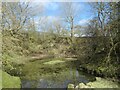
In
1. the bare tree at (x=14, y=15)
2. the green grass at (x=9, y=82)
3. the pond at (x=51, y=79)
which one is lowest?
the pond at (x=51, y=79)

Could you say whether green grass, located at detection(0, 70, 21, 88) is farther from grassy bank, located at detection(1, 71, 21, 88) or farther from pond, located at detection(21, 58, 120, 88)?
pond, located at detection(21, 58, 120, 88)

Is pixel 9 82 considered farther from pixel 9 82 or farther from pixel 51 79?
pixel 51 79

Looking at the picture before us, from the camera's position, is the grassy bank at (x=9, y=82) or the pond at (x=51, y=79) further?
the pond at (x=51, y=79)

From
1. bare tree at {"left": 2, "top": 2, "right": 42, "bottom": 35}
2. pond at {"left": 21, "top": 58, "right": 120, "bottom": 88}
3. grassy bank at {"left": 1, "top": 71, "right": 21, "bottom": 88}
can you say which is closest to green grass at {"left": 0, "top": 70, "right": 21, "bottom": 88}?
grassy bank at {"left": 1, "top": 71, "right": 21, "bottom": 88}

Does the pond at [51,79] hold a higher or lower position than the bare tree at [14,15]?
lower

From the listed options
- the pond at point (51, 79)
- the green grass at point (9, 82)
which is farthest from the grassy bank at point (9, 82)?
the pond at point (51, 79)

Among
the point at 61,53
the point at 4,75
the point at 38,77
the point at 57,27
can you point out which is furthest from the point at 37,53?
the point at 4,75

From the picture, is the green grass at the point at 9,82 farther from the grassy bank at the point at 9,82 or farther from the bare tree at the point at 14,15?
the bare tree at the point at 14,15

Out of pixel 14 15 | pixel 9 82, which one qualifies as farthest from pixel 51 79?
pixel 14 15

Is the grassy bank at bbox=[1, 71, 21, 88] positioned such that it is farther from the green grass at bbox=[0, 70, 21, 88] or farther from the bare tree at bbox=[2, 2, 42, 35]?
the bare tree at bbox=[2, 2, 42, 35]

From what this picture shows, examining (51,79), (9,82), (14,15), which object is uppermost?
(14,15)

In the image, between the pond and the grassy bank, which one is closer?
the grassy bank

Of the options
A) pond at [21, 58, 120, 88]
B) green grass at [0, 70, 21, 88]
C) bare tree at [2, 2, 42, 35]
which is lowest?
pond at [21, 58, 120, 88]

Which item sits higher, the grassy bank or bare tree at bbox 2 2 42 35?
bare tree at bbox 2 2 42 35
